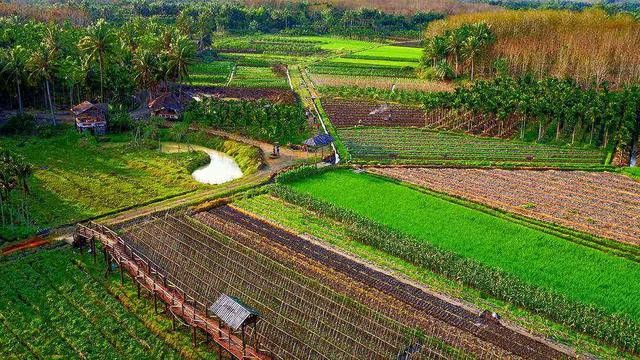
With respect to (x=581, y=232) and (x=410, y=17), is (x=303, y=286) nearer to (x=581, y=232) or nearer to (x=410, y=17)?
(x=581, y=232)

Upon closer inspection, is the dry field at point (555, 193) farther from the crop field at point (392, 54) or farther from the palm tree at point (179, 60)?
the crop field at point (392, 54)

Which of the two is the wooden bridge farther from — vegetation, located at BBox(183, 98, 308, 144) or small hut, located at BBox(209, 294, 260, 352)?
vegetation, located at BBox(183, 98, 308, 144)

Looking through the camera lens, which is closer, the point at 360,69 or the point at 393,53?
the point at 360,69

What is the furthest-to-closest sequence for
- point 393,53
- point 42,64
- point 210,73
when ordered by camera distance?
point 393,53 < point 210,73 < point 42,64

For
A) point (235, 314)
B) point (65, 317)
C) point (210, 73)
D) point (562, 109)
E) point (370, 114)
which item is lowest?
point (65, 317)

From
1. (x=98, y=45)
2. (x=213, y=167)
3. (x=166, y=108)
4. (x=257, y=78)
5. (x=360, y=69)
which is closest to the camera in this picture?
(x=213, y=167)

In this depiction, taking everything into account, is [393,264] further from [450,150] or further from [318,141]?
[450,150]

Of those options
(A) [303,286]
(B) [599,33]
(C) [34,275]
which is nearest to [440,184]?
(A) [303,286]

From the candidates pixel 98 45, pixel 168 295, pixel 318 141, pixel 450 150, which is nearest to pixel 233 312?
pixel 168 295
